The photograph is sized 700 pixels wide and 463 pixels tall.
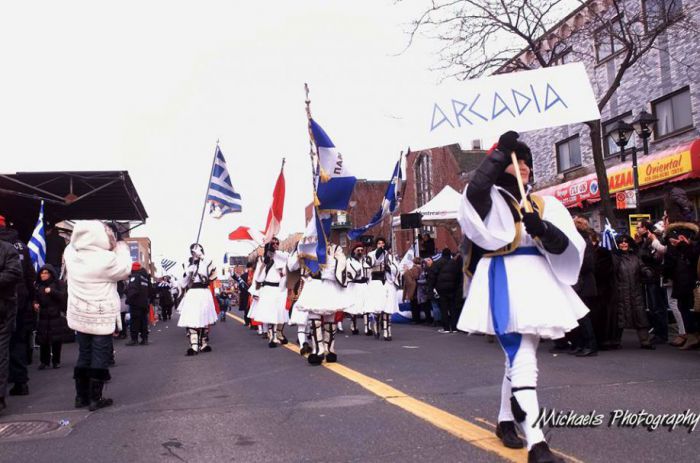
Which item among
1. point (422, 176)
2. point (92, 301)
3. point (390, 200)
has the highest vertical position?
point (422, 176)

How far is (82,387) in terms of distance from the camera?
670 centimetres

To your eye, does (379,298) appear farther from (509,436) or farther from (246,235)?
(509,436)

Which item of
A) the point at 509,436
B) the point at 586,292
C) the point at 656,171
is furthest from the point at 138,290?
the point at 656,171

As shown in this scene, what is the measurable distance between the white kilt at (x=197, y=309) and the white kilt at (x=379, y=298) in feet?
11.5

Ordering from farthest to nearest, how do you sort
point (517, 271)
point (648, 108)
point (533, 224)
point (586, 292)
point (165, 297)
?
point (165, 297), point (648, 108), point (586, 292), point (517, 271), point (533, 224)

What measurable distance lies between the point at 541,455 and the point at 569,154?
22.9 m

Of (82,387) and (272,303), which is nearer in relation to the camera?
(82,387)

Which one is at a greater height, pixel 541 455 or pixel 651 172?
pixel 651 172

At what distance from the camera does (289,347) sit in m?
12.1

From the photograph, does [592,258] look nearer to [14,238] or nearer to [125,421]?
[125,421]

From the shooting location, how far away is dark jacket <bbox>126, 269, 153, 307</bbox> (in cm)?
1536

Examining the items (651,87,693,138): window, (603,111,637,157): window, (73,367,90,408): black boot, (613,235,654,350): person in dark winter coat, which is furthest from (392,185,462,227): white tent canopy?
(73,367,90,408): black boot

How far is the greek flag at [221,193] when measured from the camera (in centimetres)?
1543

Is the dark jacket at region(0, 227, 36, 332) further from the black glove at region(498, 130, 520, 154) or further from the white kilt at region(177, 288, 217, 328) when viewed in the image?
the black glove at region(498, 130, 520, 154)
